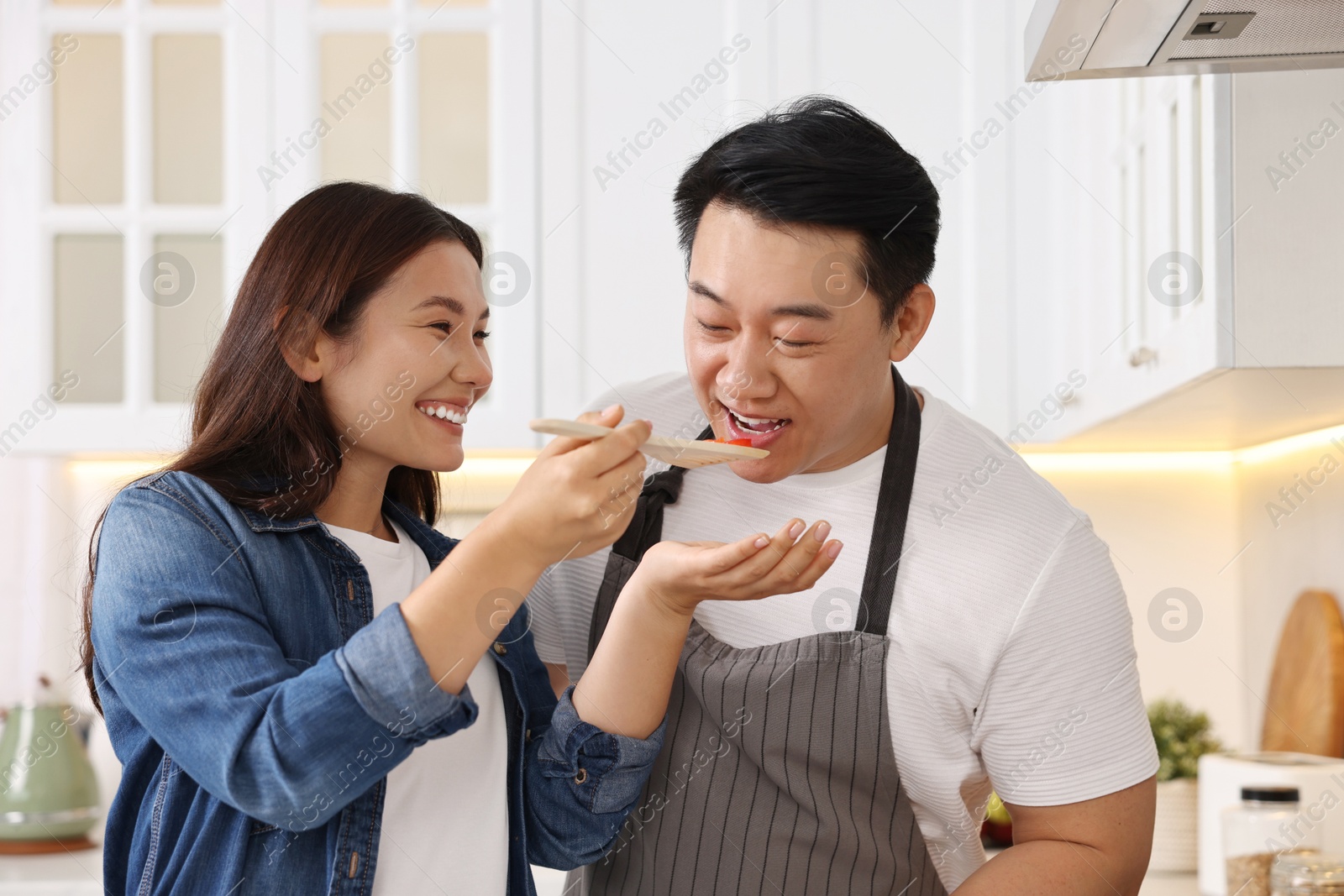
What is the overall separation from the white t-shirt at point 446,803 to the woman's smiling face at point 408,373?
0.32 feet

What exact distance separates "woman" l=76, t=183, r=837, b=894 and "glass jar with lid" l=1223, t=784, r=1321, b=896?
930 mm

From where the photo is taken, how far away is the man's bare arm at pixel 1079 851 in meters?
1.03

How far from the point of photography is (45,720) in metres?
2.04

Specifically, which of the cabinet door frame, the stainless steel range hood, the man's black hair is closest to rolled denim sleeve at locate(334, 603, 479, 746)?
the man's black hair

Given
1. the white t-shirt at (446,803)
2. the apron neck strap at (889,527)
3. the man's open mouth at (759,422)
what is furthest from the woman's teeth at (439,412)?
the apron neck strap at (889,527)

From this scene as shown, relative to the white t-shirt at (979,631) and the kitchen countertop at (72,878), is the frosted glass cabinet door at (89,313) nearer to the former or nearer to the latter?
the kitchen countertop at (72,878)

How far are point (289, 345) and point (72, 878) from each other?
130cm

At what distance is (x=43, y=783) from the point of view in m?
2.01

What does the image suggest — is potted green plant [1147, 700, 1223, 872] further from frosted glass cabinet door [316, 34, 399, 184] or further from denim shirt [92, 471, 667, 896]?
frosted glass cabinet door [316, 34, 399, 184]

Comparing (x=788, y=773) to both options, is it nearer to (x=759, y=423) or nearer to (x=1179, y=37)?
(x=759, y=423)

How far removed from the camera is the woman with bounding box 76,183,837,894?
0.79 m

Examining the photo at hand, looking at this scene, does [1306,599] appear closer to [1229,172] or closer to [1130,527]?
[1130,527]

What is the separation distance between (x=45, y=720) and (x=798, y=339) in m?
1.67

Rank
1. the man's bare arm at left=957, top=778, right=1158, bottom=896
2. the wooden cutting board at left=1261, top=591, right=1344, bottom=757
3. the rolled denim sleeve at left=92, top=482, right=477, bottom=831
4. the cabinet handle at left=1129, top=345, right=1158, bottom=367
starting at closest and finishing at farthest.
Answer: the rolled denim sleeve at left=92, top=482, right=477, bottom=831 < the man's bare arm at left=957, top=778, right=1158, bottom=896 < the cabinet handle at left=1129, top=345, right=1158, bottom=367 < the wooden cutting board at left=1261, top=591, right=1344, bottom=757
